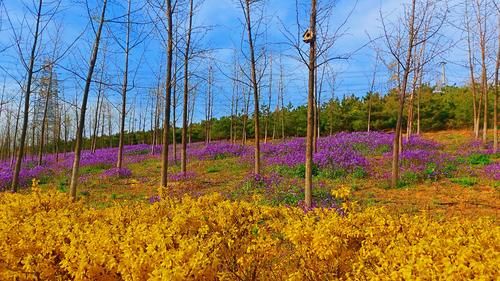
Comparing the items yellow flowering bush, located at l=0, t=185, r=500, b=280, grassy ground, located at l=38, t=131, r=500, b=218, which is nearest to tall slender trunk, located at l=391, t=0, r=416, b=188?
grassy ground, located at l=38, t=131, r=500, b=218

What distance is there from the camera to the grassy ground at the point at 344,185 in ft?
34.1

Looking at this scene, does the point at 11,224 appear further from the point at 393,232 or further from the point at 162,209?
the point at 393,232

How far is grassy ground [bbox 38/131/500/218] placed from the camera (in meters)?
10.4

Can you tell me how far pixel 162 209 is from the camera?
6027mm

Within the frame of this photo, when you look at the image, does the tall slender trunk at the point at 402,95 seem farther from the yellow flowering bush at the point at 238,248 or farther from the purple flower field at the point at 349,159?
the yellow flowering bush at the point at 238,248

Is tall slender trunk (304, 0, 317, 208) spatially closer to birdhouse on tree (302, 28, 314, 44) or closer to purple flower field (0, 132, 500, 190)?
birdhouse on tree (302, 28, 314, 44)

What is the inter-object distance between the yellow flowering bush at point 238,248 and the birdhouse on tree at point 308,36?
525 centimetres

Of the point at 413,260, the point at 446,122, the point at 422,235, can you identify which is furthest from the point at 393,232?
the point at 446,122

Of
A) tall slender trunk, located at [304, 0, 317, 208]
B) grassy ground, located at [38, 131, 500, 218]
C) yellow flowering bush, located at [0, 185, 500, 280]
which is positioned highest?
tall slender trunk, located at [304, 0, 317, 208]

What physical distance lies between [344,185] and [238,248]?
26.9ft

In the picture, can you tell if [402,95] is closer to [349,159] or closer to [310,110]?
[349,159]

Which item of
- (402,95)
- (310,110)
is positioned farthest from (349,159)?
(310,110)

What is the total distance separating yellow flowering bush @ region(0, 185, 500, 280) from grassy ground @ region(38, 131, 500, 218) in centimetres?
285

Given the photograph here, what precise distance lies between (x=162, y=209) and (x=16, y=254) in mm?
2012
